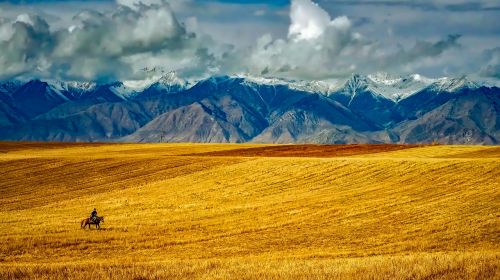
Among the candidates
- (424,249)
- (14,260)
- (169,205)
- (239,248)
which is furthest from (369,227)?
(14,260)

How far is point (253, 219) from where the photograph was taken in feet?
135

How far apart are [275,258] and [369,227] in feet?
35.4

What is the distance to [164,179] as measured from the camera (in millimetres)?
64562

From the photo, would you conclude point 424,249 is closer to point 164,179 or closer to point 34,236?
point 34,236

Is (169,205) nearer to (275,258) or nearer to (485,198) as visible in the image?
(275,258)

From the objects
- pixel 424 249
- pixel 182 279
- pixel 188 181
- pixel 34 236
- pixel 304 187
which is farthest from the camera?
pixel 188 181

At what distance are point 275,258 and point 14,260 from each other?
1233 centimetres

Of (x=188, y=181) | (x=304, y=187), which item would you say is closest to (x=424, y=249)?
(x=304, y=187)

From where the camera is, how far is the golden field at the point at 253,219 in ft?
80.5

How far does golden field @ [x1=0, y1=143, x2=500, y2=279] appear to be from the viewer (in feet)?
80.5

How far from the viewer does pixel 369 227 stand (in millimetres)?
37938

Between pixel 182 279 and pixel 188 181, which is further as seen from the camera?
pixel 188 181

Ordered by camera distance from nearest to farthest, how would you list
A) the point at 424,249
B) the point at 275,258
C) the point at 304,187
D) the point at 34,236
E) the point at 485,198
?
the point at 275,258
the point at 424,249
the point at 34,236
the point at 485,198
the point at 304,187

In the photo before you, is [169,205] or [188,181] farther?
[188,181]
